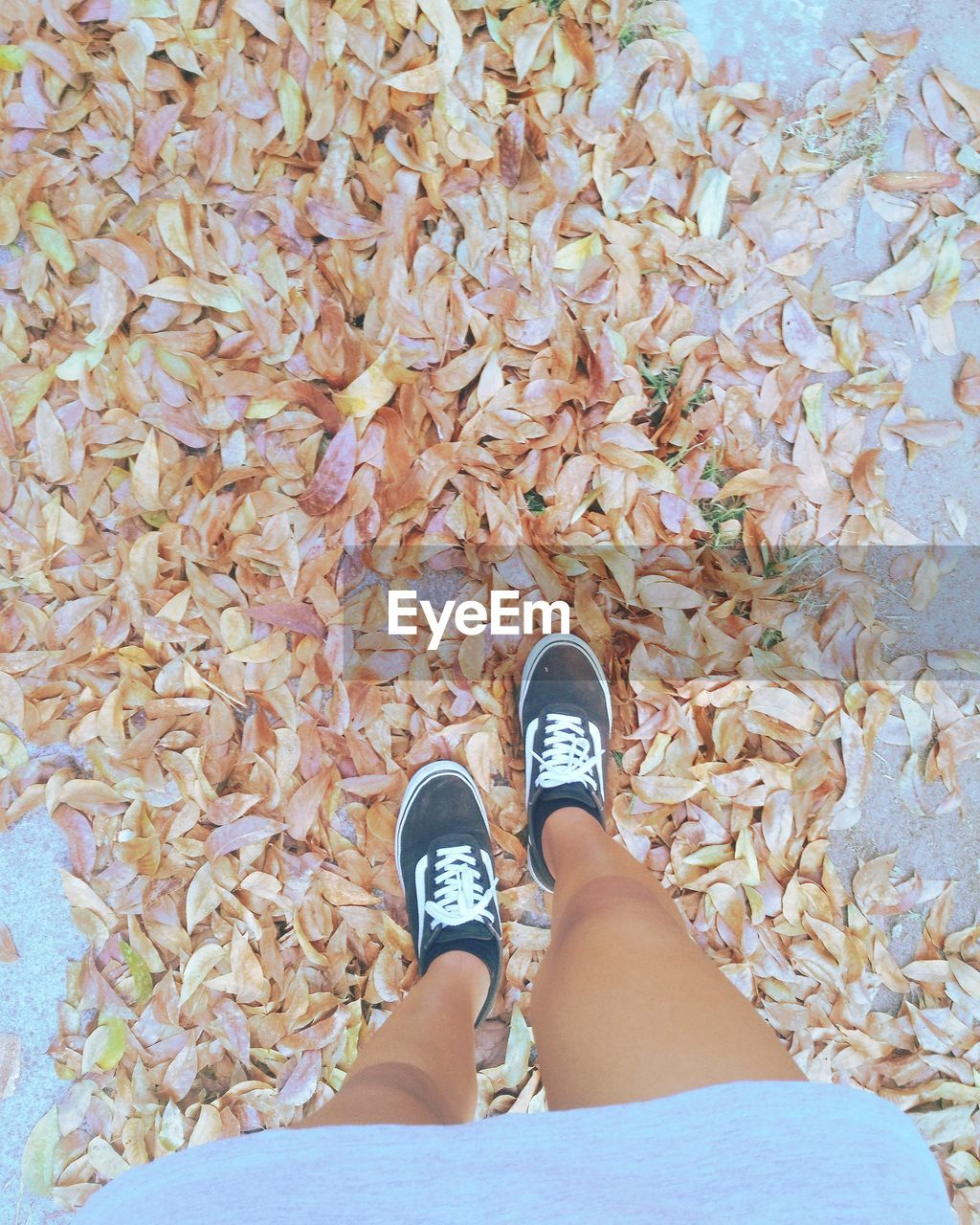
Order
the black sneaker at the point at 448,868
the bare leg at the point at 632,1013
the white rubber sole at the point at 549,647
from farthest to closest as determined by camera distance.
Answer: the white rubber sole at the point at 549,647, the black sneaker at the point at 448,868, the bare leg at the point at 632,1013

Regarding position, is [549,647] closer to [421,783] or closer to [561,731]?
[561,731]

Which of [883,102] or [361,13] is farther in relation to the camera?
[883,102]

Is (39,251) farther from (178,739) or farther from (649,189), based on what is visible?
(649,189)

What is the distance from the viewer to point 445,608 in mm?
1247

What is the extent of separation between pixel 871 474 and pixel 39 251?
135 centimetres

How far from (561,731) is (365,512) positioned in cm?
46

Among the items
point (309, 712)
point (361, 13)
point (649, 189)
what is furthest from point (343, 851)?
point (361, 13)

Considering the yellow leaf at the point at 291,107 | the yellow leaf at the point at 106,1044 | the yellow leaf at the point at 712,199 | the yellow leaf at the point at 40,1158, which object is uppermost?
the yellow leaf at the point at 291,107

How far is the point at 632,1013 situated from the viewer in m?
0.74

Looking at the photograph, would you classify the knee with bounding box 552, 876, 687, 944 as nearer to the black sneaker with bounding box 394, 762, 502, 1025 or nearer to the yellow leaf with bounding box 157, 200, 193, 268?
the black sneaker with bounding box 394, 762, 502, 1025

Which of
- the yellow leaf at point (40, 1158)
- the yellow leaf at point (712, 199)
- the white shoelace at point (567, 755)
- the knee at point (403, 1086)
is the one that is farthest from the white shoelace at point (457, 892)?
the yellow leaf at point (712, 199)

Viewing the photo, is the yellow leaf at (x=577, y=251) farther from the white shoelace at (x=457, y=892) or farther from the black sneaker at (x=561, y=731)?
the white shoelace at (x=457, y=892)

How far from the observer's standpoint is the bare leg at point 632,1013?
671 millimetres

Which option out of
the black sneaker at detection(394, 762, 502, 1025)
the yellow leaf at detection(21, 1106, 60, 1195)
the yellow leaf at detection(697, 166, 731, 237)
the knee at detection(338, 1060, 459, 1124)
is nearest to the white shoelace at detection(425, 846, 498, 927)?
the black sneaker at detection(394, 762, 502, 1025)
